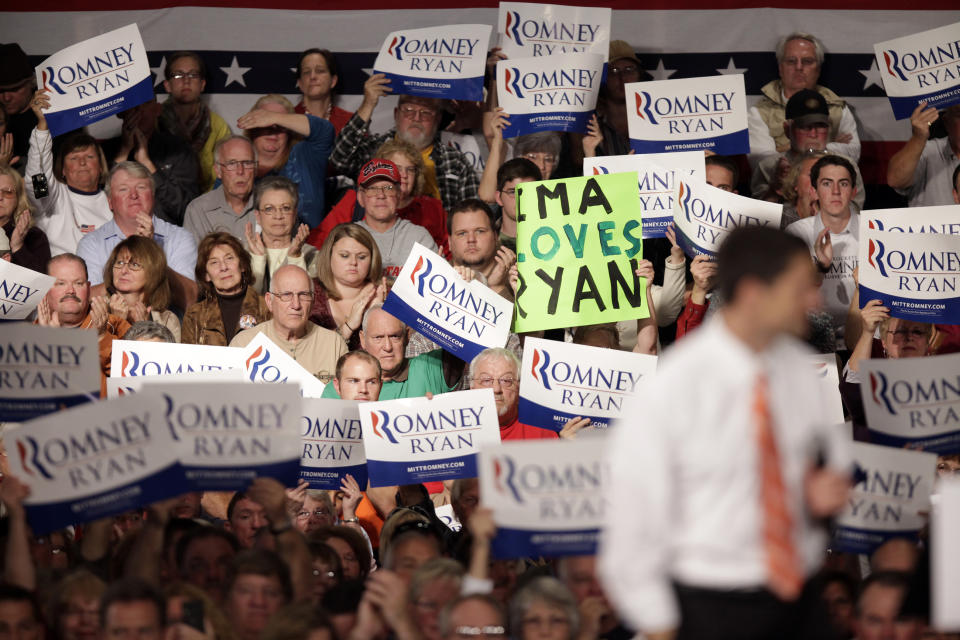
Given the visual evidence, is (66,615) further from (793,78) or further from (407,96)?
(793,78)

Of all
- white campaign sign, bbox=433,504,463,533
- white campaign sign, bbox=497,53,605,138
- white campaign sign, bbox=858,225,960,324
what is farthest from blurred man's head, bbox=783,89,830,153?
white campaign sign, bbox=433,504,463,533

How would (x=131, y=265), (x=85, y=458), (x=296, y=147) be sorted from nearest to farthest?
(x=85, y=458) → (x=131, y=265) → (x=296, y=147)

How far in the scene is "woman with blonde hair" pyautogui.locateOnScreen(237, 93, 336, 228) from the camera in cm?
796

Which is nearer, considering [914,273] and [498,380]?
[498,380]

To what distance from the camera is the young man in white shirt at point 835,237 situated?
7098 mm

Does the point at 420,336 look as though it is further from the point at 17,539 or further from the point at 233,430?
the point at 17,539

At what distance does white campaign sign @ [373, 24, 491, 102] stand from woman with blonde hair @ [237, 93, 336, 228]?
0.54 metres

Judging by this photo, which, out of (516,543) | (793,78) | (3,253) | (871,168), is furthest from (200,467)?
(871,168)

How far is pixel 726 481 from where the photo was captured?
2928 mm

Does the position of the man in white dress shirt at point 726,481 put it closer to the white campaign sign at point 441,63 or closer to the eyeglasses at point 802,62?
the white campaign sign at point 441,63

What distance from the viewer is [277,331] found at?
658 cm

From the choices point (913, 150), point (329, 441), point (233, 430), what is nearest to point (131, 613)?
point (233, 430)

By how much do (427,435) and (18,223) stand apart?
2.99 m

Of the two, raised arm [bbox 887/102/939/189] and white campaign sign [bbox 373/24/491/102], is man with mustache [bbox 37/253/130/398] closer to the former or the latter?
white campaign sign [bbox 373/24/491/102]
